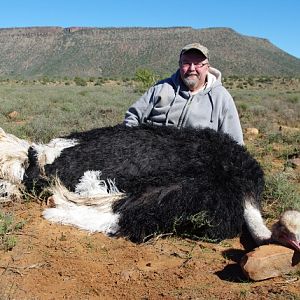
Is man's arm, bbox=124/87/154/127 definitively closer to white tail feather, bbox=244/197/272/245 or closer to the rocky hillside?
white tail feather, bbox=244/197/272/245

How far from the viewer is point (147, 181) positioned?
3.59 m

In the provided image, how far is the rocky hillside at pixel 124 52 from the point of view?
72375 millimetres

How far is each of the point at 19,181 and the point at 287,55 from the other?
89317 millimetres

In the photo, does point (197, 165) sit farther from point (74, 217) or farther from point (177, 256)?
point (74, 217)

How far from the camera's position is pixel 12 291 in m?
2.73

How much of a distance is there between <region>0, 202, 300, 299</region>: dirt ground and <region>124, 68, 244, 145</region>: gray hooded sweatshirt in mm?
1517

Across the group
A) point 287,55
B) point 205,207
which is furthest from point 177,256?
point 287,55

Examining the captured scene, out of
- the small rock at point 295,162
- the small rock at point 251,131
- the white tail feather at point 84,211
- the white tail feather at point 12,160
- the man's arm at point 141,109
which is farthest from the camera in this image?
the small rock at point 251,131

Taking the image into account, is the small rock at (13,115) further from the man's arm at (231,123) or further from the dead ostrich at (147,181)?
the man's arm at (231,123)

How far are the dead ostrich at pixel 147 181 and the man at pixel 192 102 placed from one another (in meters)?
0.71

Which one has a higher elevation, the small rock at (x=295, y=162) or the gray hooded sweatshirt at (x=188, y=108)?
the gray hooded sweatshirt at (x=188, y=108)

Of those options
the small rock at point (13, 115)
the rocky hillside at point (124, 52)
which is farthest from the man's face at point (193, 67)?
the rocky hillside at point (124, 52)

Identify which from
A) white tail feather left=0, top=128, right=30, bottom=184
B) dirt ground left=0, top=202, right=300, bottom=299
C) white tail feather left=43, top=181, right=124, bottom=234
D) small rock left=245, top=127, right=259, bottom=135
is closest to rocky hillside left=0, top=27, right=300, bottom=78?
small rock left=245, top=127, right=259, bottom=135

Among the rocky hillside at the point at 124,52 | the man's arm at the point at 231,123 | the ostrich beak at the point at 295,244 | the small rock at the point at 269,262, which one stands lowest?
the small rock at the point at 269,262
